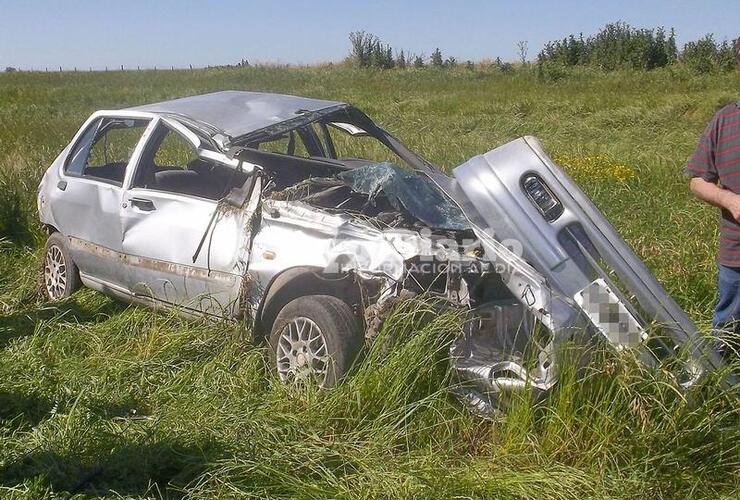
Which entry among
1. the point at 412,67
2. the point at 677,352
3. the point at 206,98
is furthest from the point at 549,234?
the point at 412,67

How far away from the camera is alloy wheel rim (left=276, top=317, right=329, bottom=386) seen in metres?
3.70

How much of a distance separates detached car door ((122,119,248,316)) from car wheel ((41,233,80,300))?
0.83m

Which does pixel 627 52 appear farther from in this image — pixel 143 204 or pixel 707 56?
pixel 143 204

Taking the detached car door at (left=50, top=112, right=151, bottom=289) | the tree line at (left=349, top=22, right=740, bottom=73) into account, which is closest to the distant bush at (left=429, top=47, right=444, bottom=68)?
the tree line at (left=349, top=22, right=740, bottom=73)

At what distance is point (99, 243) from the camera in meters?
5.10

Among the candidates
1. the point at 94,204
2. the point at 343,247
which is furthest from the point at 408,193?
the point at 94,204

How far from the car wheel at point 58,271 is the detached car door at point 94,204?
11cm

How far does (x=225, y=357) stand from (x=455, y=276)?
4.73 feet

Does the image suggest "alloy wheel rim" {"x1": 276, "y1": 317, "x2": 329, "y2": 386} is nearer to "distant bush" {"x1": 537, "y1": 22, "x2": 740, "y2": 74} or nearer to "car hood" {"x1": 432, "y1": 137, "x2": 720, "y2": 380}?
"car hood" {"x1": 432, "y1": 137, "x2": 720, "y2": 380}

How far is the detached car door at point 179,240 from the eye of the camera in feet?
14.0

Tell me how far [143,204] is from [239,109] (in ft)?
3.02

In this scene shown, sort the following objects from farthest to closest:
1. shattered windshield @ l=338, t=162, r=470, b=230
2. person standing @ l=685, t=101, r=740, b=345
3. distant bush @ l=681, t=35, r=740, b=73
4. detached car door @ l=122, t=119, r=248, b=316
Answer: distant bush @ l=681, t=35, r=740, b=73
detached car door @ l=122, t=119, r=248, b=316
shattered windshield @ l=338, t=162, r=470, b=230
person standing @ l=685, t=101, r=740, b=345

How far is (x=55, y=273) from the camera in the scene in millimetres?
5637

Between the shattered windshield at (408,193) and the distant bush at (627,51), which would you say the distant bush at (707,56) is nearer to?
the distant bush at (627,51)
